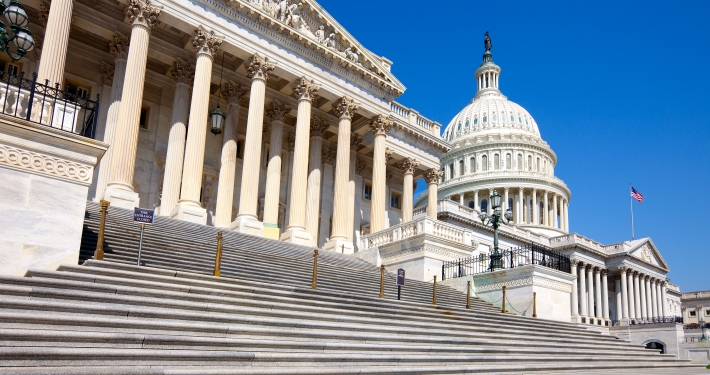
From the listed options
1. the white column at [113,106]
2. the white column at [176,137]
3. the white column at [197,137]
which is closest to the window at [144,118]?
the white column at [176,137]

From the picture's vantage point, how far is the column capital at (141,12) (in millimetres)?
24391

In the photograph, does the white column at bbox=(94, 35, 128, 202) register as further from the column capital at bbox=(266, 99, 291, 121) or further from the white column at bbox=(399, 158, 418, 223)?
the white column at bbox=(399, 158, 418, 223)

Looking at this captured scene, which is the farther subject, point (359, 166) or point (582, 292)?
point (582, 292)

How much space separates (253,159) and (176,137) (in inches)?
153

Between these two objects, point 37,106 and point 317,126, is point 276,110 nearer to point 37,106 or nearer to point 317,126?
point 317,126

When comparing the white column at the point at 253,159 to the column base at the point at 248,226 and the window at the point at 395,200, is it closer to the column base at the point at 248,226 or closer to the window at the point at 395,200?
the column base at the point at 248,226

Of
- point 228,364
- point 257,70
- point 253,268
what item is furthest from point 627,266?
point 228,364

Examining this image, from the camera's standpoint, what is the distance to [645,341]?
170ft

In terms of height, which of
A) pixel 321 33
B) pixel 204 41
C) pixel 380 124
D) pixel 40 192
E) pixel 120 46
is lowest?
pixel 40 192

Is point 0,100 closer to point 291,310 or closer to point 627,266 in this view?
point 291,310

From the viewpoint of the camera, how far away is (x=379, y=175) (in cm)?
3472

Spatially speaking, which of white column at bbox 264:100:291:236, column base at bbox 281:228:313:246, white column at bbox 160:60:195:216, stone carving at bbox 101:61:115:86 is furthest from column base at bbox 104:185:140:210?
stone carving at bbox 101:61:115:86

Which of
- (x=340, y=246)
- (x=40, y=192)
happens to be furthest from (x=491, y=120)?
(x=40, y=192)

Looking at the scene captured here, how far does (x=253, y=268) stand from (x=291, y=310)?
17.4 ft
